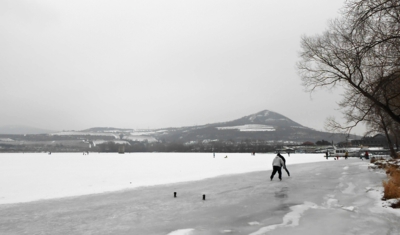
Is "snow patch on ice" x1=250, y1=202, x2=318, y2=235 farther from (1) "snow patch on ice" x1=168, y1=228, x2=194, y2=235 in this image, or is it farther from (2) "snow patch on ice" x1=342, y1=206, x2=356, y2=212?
(1) "snow patch on ice" x1=168, y1=228, x2=194, y2=235

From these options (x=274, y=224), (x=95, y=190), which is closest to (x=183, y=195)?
(x=95, y=190)

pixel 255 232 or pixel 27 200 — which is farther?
pixel 27 200

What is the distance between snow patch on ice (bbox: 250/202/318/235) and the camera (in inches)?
292

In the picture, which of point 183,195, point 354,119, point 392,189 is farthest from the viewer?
point 354,119

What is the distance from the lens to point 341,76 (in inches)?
696

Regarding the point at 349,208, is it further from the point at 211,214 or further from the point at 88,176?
the point at 88,176

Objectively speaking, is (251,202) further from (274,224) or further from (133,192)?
(133,192)

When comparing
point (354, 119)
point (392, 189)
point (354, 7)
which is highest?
point (354, 7)

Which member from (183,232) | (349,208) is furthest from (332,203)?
(183,232)

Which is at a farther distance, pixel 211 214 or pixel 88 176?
pixel 88 176

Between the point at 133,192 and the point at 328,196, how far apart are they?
8496 millimetres

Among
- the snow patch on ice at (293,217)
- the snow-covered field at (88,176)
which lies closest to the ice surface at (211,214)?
the snow patch on ice at (293,217)

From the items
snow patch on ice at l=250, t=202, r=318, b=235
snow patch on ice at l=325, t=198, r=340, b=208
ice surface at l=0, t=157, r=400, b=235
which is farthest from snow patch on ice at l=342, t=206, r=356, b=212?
snow patch on ice at l=250, t=202, r=318, b=235

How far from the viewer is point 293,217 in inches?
339
